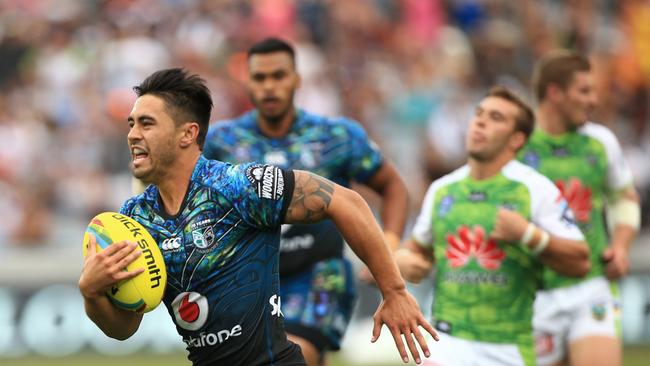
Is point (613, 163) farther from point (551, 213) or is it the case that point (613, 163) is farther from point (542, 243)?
point (542, 243)

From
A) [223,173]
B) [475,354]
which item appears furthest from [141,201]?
[475,354]

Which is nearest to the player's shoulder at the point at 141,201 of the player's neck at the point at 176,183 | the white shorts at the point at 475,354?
the player's neck at the point at 176,183

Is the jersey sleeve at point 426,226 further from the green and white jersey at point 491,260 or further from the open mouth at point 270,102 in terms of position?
the open mouth at point 270,102

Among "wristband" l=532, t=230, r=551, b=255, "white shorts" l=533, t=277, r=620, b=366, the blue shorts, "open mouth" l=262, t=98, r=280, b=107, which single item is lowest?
"white shorts" l=533, t=277, r=620, b=366

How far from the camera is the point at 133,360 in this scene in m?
14.3

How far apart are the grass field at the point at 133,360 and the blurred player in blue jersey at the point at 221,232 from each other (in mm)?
8112

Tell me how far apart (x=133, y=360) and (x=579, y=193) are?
6.97m

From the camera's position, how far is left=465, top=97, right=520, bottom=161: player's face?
797 centimetres

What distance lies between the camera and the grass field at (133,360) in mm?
14023

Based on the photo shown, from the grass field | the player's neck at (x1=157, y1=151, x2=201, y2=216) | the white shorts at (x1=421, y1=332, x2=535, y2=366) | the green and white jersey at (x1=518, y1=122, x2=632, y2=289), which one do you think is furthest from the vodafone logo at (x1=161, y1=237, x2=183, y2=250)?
the grass field

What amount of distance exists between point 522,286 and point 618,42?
38.4ft

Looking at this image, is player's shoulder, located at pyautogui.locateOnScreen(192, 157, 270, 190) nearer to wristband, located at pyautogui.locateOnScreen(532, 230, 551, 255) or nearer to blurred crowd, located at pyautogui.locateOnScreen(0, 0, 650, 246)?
wristband, located at pyautogui.locateOnScreen(532, 230, 551, 255)

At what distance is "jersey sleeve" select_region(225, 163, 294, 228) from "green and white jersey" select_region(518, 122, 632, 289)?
380 centimetres

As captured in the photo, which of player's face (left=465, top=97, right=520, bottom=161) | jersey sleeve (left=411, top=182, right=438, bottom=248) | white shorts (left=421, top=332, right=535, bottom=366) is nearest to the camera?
white shorts (left=421, top=332, right=535, bottom=366)
